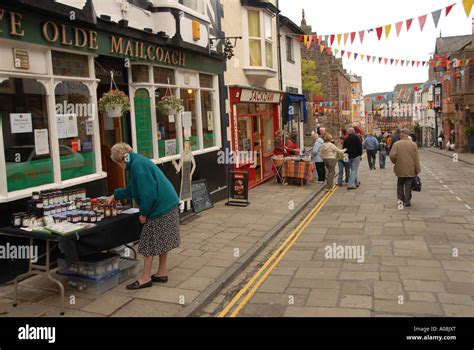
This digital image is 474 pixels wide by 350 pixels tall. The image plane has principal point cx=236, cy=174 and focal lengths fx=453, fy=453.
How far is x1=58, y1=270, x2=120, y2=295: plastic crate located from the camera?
5465 mm

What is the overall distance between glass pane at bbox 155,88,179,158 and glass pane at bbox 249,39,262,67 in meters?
5.69

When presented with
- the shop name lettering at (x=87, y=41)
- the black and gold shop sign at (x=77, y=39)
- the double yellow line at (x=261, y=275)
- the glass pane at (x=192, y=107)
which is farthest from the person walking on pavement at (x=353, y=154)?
the shop name lettering at (x=87, y=41)

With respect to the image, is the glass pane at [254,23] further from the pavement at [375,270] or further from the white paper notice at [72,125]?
the white paper notice at [72,125]

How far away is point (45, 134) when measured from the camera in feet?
21.4

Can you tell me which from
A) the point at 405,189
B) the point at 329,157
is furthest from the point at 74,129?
the point at 329,157

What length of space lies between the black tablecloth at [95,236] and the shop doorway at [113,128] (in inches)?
126

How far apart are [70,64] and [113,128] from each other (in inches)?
75.1

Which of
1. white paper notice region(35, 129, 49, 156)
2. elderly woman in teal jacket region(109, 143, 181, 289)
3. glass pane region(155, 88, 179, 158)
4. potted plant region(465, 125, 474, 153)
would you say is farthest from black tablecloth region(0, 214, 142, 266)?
potted plant region(465, 125, 474, 153)

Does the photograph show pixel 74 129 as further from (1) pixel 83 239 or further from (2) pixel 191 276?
(2) pixel 191 276

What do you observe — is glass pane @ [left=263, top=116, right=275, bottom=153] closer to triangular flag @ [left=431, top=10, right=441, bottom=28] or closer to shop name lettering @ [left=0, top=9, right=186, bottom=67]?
triangular flag @ [left=431, top=10, right=441, bottom=28]

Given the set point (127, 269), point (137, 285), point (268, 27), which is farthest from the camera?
point (268, 27)

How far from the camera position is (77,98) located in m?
7.24

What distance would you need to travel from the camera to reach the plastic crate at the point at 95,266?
5.48 m
